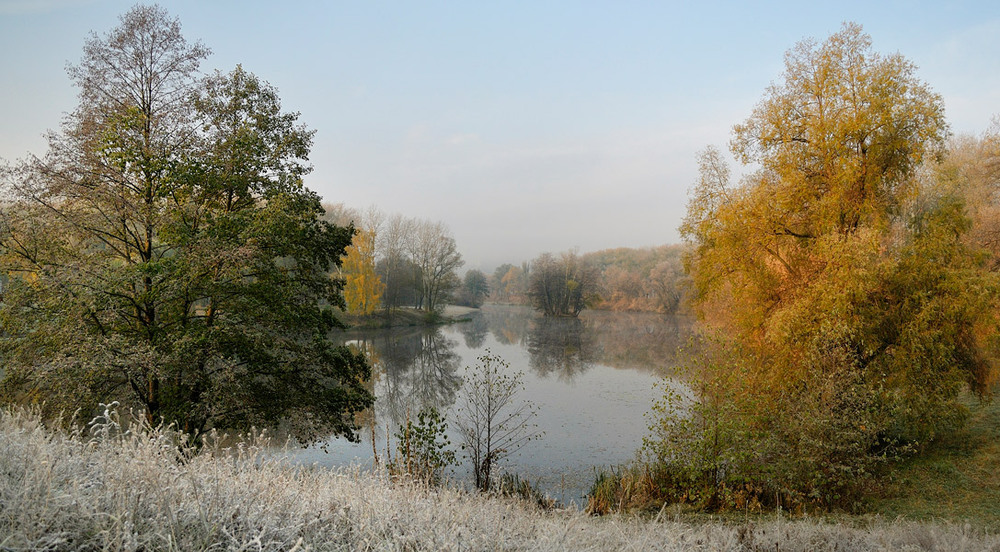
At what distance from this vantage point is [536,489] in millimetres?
9219

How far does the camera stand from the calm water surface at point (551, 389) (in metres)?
11.5

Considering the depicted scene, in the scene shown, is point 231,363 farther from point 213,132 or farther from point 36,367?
point 213,132

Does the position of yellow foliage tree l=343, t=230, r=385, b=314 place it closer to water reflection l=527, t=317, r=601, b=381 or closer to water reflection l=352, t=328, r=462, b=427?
water reflection l=352, t=328, r=462, b=427

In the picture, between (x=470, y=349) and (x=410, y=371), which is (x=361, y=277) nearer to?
(x=470, y=349)

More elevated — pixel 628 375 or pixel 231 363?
pixel 231 363

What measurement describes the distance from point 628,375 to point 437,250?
102ft

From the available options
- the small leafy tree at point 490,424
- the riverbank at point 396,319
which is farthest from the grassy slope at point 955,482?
the riverbank at point 396,319

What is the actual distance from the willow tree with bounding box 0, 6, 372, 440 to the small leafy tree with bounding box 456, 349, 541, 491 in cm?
255

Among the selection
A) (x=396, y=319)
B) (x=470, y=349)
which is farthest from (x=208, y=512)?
(x=396, y=319)

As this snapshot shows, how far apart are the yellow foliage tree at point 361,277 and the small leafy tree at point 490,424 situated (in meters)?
23.9

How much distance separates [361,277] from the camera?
3791cm

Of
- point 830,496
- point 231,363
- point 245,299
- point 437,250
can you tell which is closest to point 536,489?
point 830,496

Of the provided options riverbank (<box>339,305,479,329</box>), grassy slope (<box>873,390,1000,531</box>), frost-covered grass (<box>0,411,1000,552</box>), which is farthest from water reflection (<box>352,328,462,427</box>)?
grassy slope (<box>873,390,1000,531</box>)

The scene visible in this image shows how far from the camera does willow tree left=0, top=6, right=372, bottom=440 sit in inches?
329
